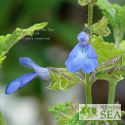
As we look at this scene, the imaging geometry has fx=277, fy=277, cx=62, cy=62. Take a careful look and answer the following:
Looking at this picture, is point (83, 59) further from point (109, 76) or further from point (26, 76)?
point (26, 76)

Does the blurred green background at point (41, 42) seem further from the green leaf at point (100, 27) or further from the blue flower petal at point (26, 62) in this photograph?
the green leaf at point (100, 27)

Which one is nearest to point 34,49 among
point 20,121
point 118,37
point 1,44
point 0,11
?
point 0,11

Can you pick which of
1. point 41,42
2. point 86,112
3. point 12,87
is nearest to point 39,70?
point 12,87

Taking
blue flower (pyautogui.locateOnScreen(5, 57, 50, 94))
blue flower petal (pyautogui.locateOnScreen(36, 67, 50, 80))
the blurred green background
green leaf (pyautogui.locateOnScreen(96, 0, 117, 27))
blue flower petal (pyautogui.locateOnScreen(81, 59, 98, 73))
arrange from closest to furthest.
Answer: blue flower petal (pyautogui.locateOnScreen(81, 59, 98, 73)) < blue flower (pyautogui.locateOnScreen(5, 57, 50, 94)) < blue flower petal (pyautogui.locateOnScreen(36, 67, 50, 80)) < green leaf (pyautogui.locateOnScreen(96, 0, 117, 27)) < the blurred green background

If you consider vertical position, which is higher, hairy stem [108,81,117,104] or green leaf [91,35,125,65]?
green leaf [91,35,125,65]

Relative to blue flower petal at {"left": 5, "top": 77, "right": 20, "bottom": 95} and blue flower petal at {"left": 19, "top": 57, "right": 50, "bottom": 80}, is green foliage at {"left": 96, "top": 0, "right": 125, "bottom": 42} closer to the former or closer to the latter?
blue flower petal at {"left": 19, "top": 57, "right": 50, "bottom": 80}

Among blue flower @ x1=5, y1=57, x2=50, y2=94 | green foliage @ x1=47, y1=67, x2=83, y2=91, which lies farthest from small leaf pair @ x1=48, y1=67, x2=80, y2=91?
blue flower @ x1=5, y1=57, x2=50, y2=94
